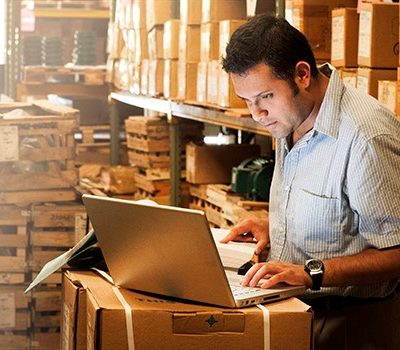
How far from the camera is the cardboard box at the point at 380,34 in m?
3.96

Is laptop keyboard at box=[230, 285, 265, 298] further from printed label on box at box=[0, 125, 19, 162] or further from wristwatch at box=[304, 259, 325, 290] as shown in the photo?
printed label on box at box=[0, 125, 19, 162]

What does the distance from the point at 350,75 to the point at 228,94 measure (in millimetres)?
1473

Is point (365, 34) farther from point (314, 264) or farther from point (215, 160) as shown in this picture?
point (215, 160)

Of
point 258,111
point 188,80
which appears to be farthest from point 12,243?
point 258,111

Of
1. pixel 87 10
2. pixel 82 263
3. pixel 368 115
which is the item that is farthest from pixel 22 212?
pixel 87 10

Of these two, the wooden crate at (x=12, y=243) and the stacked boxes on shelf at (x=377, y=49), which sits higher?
the stacked boxes on shelf at (x=377, y=49)

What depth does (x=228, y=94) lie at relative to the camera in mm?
5605

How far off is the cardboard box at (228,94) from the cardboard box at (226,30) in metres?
0.14

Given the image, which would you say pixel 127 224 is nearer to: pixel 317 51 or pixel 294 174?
pixel 294 174

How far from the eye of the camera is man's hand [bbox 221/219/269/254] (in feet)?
10.7

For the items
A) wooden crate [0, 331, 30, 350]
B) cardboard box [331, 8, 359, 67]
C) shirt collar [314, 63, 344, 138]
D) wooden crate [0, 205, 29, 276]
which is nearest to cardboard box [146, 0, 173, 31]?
wooden crate [0, 205, 29, 276]

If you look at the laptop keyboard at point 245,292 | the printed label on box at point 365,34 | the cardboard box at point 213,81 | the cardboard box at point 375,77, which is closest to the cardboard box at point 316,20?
the printed label on box at point 365,34

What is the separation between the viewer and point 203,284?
2.62 metres

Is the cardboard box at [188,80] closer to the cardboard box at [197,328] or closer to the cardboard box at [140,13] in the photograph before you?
the cardboard box at [140,13]
